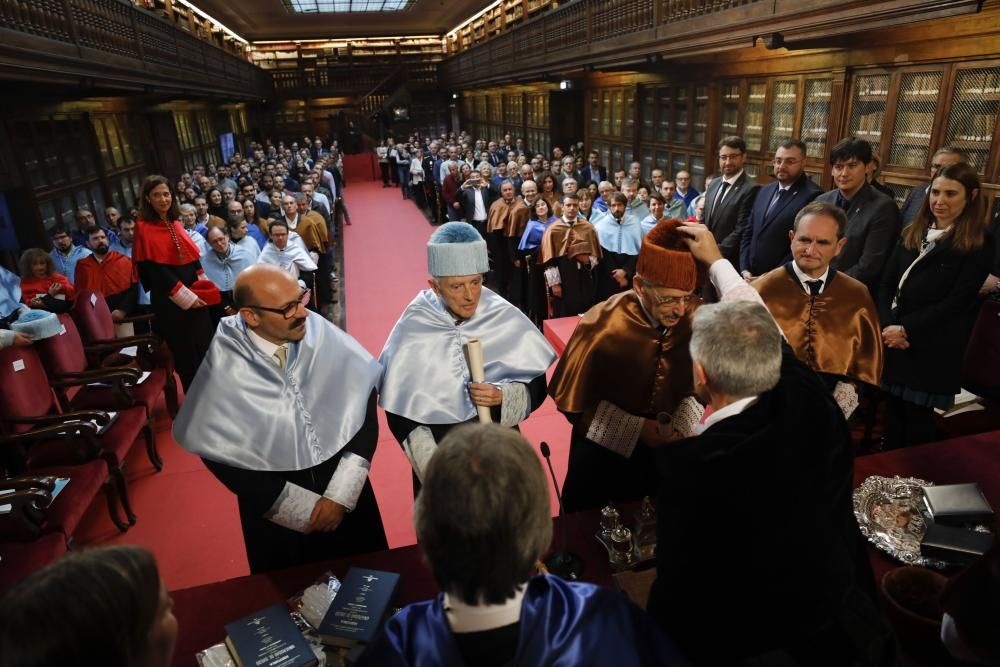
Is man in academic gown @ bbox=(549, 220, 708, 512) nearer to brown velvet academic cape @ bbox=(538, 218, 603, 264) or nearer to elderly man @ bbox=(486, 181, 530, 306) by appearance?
brown velvet academic cape @ bbox=(538, 218, 603, 264)

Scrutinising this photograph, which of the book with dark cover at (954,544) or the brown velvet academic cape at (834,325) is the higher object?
the brown velvet academic cape at (834,325)

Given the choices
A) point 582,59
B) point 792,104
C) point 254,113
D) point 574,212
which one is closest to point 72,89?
point 574,212

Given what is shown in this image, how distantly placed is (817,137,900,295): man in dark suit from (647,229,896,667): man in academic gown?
10.1 ft

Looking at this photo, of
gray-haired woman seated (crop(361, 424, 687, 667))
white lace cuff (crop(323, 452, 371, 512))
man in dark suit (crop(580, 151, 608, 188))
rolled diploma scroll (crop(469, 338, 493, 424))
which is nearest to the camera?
gray-haired woman seated (crop(361, 424, 687, 667))

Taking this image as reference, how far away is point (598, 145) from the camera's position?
13820 millimetres

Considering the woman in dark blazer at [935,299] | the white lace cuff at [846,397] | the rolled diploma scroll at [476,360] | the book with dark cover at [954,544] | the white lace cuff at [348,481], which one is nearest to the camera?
the book with dark cover at [954,544]

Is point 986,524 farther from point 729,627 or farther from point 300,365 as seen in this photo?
point 300,365

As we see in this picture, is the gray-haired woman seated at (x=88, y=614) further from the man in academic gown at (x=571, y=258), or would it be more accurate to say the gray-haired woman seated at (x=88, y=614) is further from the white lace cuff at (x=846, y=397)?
the man in academic gown at (x=571, y=258)

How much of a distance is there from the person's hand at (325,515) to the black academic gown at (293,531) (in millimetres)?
157

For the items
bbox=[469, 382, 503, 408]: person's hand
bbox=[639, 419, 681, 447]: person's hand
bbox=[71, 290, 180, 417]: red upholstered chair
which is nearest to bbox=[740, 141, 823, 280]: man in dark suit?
bbox=[639, 419, 681, 447]: person's hand

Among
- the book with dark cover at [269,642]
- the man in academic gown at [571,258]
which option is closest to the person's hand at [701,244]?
the book with dark cover at [269,642]

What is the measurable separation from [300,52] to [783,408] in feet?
102

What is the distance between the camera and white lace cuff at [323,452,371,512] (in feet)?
7.84

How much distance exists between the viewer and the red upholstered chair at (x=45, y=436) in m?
3.52
